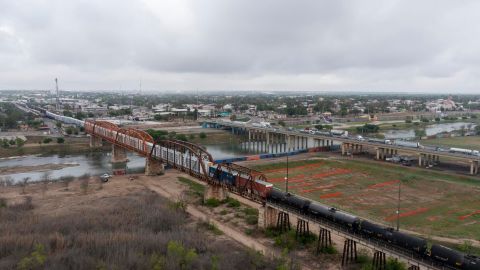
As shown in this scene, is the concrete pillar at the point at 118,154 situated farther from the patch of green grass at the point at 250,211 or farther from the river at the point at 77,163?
the patch of green grass at the point at 250,211

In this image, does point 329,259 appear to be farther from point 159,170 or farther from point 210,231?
point 159,170

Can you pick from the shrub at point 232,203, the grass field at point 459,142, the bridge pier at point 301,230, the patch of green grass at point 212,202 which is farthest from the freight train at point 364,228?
the grass field at point 459,142

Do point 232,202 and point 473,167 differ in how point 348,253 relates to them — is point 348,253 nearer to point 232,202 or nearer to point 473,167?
point 232,202

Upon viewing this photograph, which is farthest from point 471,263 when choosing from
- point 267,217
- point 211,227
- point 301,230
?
point 211,227

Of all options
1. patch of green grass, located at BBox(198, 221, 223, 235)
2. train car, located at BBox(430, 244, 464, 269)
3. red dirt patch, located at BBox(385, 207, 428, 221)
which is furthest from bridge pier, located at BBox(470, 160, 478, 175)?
patch of green grass, located at BBox(198, 221, 223, 235)

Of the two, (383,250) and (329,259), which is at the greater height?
(383,250)

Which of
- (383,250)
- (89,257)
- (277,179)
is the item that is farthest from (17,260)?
(277,179)
